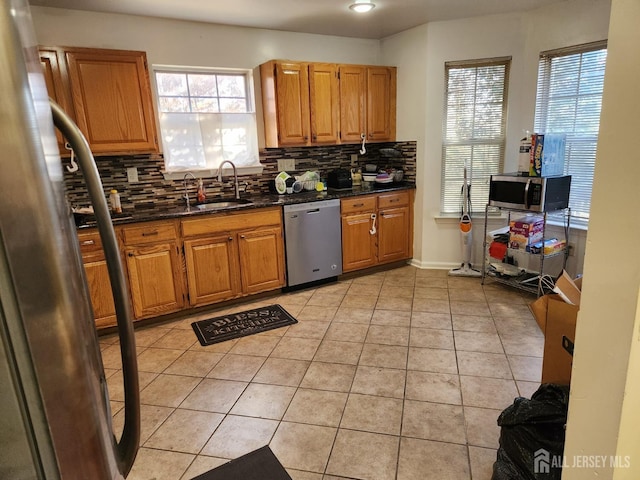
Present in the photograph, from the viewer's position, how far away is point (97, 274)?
9.82 feet

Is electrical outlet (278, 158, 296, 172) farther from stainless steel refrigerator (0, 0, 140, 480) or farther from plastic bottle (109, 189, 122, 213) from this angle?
stainless steel refrigerator (0, 0, 140, 480)

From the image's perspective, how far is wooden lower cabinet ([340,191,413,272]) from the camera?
163 inches

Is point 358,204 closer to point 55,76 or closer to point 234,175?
point 234,175

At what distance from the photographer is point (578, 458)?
3.80 ft

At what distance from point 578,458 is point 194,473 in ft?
4.97

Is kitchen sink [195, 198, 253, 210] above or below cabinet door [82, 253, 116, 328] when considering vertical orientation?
above

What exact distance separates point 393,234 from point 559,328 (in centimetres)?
275

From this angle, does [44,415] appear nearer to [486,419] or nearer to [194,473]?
[194,473]

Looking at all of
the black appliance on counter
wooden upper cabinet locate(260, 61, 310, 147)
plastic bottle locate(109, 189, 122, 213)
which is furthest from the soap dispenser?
plastic bottle locate(109, 189, 122, 213)

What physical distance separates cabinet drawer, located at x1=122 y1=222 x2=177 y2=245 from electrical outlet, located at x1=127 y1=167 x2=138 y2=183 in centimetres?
66

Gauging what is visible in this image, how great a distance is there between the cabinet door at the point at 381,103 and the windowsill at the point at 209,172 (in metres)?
1.30

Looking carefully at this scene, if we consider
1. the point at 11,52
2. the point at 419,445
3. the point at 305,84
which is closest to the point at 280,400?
the point at 419,445

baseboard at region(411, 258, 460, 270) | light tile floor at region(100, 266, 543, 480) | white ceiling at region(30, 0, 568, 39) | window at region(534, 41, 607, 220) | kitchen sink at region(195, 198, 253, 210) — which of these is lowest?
light tile floor at region(100, 266, 543, 480)

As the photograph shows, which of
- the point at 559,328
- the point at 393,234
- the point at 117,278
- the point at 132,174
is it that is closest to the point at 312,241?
the point at 393,234
